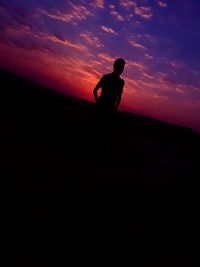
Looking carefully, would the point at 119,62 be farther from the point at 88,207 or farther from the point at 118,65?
the point at 88,207

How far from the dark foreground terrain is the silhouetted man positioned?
440 millimetres

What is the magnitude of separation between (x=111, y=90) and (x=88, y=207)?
2.68 metres

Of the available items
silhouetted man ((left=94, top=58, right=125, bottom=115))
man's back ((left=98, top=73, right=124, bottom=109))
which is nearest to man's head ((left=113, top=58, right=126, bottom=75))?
silhouetted man ((left=94, top=58, right=125, bottom=115))

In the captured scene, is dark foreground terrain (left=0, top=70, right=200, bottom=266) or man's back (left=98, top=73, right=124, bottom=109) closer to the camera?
dark foreground terrain (left=0, top=70, right=200, bottom=266)

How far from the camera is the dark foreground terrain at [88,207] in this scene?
2.18m

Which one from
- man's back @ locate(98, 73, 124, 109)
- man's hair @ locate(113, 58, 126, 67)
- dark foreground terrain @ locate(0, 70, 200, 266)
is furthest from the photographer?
man's back @ locate(98, 73, 124, 109)

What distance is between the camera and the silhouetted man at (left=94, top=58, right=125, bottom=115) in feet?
15.8

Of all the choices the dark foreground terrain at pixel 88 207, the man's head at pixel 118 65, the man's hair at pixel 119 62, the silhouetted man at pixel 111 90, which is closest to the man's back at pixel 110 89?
the silhouetted man at pixel 111 90

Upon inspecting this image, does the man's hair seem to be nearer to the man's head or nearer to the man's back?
the man's head

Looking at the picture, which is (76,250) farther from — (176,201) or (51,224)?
(176,201)

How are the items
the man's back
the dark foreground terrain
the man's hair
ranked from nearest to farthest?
the dark foreground terrain, the man's hair, the man's back

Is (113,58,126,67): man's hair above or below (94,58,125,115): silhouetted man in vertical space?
above

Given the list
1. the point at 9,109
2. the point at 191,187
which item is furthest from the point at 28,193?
the point at 9,109

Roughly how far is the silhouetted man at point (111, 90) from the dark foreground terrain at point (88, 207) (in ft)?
1.44
